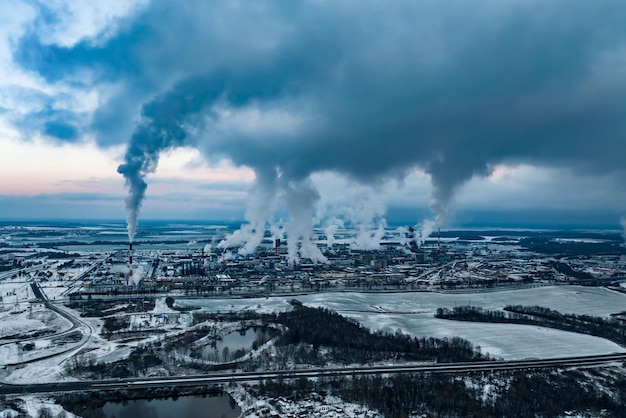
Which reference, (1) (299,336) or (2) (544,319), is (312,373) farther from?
(2) (544,319)

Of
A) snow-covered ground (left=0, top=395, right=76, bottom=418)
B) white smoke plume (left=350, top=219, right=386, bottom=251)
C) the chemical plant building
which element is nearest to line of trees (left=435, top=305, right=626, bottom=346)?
the chemical plant building

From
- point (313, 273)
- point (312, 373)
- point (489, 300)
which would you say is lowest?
point (312, 373)

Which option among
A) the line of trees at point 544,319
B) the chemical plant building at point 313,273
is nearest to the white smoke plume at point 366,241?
the chemical plant building at point 313,273

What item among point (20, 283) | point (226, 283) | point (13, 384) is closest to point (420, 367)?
point (13, 384)

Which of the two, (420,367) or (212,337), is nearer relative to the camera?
(420,367)

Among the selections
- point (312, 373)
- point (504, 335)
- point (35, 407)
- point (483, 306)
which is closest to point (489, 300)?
point (483, 306)

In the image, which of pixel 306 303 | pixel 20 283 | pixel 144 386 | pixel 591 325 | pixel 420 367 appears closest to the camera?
pixel 144 386

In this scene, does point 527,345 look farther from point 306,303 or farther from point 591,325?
point 306,303
